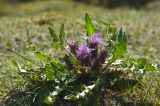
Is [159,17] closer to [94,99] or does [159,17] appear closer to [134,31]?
[134,31]

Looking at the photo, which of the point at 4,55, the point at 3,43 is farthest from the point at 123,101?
the point at 3,43

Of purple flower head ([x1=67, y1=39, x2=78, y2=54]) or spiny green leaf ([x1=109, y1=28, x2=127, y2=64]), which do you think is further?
purple flower head ([x1=67, y1=39, x2=78, y2=54])

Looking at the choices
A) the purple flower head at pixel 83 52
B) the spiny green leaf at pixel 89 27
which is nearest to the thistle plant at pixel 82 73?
the purple flower head at pixel 83 52

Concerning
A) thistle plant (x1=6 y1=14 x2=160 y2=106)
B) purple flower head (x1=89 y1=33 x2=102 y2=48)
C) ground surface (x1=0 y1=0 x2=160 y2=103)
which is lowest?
ground surface (x1=0 y1=0 x2=160 y2=103)

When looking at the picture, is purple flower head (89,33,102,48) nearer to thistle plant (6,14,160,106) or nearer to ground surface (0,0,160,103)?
thistle plant (6,14,160,106)

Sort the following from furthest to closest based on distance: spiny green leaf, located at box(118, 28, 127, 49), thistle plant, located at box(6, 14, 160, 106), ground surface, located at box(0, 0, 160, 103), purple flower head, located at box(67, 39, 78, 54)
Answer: ground surface, located at box(0, 0, 160, 103)
purple flower head, located at box(67, 39, 78, 54)
spiny green leaf, located at box(118, 28, 127, 49)
thistle plant, located at box(6, 14, 160, 106)

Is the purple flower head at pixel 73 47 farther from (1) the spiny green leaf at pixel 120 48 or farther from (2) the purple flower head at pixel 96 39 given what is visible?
(1) the spiny green leaf at pixel 120 48

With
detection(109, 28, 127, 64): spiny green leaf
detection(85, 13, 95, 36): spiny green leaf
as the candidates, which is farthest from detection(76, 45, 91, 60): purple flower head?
detection(85, 13, 95, 36): spiny green leaf

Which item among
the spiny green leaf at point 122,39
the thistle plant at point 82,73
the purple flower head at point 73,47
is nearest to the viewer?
the thistle plant at point 82,73
